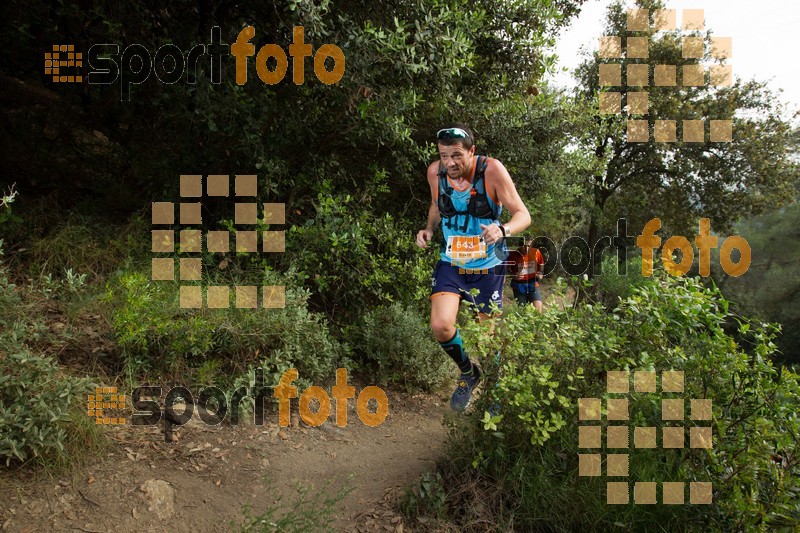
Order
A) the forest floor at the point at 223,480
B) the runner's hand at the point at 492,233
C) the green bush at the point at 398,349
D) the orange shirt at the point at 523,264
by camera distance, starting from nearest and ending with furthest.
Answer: the forest floor at the point at 223,480 < the runner's hand at the point at 492,233 < the green bush at the point at 398,349 < the orange shirt at the point at 523,264

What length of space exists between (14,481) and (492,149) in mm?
5580

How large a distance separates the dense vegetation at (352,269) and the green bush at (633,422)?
0.02 m

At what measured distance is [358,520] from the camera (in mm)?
3387

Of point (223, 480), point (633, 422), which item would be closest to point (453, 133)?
point (633, 422)

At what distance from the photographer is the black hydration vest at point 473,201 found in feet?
13.9

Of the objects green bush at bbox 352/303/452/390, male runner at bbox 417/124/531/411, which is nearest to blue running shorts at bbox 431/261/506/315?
male runner at bbox 417/124/531/411

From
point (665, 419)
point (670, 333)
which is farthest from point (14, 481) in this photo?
point (670, 333)

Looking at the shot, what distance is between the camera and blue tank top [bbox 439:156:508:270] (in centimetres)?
427

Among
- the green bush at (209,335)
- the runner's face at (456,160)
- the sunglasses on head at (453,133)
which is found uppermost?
the sunglasses on head at (453,133)

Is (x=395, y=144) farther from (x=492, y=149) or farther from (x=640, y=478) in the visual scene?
(x=640, y=478)
